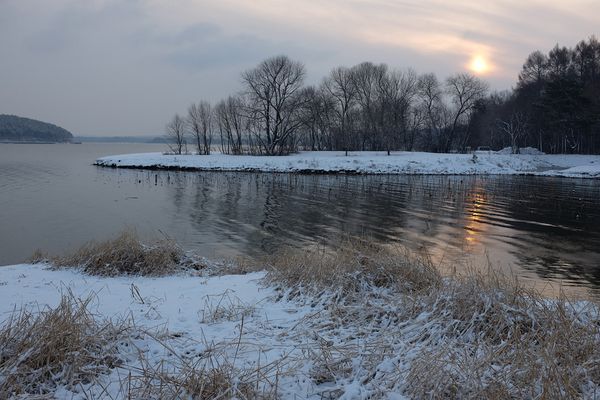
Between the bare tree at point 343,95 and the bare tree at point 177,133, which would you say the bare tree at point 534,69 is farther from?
the bare tree at point 177,133

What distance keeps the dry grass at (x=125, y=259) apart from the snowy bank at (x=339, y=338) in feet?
4.48

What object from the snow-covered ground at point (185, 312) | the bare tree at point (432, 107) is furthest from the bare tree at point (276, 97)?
the snow-covered ground at point (185, 312)

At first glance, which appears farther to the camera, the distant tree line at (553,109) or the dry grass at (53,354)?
the distant tree line at (553,109)

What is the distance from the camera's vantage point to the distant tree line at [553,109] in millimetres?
59562

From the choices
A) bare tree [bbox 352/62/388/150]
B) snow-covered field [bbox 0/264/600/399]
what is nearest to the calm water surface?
snow-covered field [bbox 0/264/600/399]

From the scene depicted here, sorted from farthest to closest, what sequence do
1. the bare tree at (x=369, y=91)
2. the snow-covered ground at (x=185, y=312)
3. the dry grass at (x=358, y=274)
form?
the bare tree at (x=369, y=91) → the dry grass at (x=358, y=274) → the snow-covered ground at (x=185, y=312)

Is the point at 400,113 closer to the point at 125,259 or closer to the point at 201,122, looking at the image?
the point at 201,122

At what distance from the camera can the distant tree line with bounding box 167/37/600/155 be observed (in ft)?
207

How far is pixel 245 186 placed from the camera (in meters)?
36.3

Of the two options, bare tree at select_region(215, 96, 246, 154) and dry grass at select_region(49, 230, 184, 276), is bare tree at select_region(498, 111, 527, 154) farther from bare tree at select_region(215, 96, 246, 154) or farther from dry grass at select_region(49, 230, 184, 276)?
dry grass at select_region(49, 230, 184, 276)

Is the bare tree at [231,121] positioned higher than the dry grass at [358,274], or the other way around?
the bare tree at [231,121]

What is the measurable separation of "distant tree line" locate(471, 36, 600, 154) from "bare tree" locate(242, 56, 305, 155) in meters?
33.7

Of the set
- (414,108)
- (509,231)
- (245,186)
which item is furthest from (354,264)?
(414,108)

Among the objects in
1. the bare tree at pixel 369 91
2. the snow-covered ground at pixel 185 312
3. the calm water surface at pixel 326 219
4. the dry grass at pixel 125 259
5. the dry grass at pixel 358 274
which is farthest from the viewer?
the bare tree at pixel 369 91
